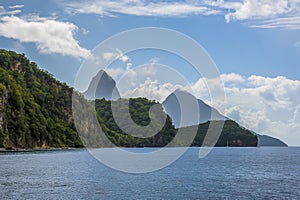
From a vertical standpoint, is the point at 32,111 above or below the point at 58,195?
above

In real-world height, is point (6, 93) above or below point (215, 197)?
above

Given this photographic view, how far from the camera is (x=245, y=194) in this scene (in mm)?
58281

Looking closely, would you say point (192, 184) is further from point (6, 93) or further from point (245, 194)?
point (6, 93)

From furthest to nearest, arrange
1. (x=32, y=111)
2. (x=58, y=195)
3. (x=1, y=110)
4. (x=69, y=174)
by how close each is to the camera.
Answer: (x=32, y=111), (x=1, y=110), (x=69, y=174), (x=58, y=195)

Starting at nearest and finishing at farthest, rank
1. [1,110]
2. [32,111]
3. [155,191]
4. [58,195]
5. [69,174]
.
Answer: [58,195]
[155,191]
[69,174]
[1,110]
[32,111]

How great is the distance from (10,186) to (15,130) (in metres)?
117

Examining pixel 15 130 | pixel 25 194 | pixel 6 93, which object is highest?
pixel 6 93

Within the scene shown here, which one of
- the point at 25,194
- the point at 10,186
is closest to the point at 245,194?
the point at 25,194

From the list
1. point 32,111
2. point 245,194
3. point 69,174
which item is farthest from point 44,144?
point 245,194

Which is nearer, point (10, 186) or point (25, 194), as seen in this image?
point (25, 194)

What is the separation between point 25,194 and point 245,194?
94.4 feet

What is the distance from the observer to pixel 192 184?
68.9 m

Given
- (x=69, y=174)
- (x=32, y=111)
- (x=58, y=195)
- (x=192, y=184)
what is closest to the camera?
(x=58, y=195)

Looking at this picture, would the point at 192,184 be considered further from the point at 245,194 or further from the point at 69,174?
the point at 69,174
